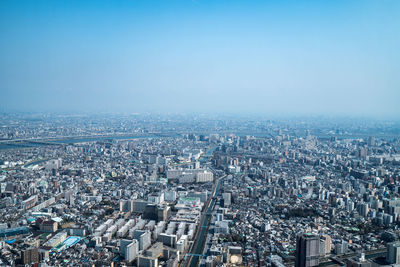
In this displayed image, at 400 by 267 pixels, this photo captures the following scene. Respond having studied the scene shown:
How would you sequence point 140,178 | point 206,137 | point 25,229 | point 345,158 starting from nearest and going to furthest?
1. point 25,229
2. point 140,178
3. point 345,158
4. point 206,137

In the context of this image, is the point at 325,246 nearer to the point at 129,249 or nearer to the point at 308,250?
the point at 308,250

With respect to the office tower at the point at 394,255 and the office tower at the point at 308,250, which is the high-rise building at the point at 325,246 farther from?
the office tower at the point at 394,255

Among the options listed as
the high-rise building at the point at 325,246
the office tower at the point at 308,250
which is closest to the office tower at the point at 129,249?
the office tower at the point at 308,250

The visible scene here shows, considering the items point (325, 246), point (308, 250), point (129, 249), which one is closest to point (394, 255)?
point (325, 246)

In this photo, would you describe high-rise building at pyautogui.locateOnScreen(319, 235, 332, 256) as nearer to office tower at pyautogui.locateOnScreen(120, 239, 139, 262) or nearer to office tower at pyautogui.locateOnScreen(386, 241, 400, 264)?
office tower at pyautogui.locateOnScreen(386, 241, 400, 264)

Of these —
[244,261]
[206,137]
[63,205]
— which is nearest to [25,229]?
[63,205]

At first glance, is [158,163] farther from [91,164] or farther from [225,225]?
[225,225]

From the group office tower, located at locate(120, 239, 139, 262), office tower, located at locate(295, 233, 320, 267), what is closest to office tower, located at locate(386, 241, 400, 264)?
office tower, located at locate(295, 233, 320, 267)

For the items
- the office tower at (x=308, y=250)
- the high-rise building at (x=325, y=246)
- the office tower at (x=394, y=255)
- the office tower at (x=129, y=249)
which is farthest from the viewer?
the high-rise building at (x=325, y=246)
